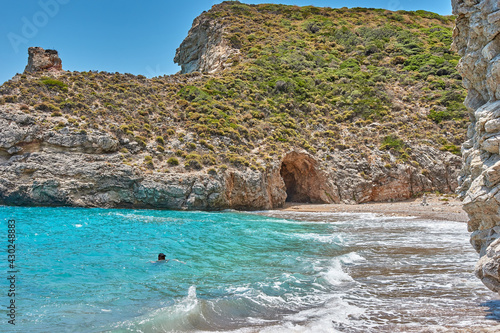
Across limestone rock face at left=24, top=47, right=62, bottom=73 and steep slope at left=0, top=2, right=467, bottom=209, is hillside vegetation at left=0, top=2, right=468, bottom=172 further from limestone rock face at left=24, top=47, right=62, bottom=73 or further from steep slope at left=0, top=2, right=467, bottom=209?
limestone rock face at left=24, top=47, right=62, bottom=73

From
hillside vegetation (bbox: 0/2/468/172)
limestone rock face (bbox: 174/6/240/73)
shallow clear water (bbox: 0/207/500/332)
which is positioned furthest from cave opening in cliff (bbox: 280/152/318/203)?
limestone rock face (bbox: 174/6/240/73)

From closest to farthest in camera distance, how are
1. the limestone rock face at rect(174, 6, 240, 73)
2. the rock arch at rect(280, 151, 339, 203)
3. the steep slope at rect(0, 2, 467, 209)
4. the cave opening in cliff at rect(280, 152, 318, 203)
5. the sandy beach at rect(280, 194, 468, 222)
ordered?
the sandy beach at rect(280, 194, 468, 222)
the steep slope at rect(0, 2, 467, 209)
the rock arch at rect(280, 151, 339, 203)
the cave opening in cliff at rect(280, 152, 318, 203)
the limestone rock face at rect(174, 6, 240, 73)

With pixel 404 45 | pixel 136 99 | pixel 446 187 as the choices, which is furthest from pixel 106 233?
pixel 404 45

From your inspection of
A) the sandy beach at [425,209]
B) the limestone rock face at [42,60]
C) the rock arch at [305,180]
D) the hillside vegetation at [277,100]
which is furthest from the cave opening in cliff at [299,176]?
the limestone rock face at [42,60]

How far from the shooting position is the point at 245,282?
9039 mm

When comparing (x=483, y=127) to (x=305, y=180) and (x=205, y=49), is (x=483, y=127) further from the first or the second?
(x=205, y=49)

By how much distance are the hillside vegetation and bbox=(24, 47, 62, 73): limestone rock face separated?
592 cm

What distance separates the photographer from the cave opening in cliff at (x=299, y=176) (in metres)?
35.7

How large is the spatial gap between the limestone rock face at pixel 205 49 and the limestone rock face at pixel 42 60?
76.5 ft

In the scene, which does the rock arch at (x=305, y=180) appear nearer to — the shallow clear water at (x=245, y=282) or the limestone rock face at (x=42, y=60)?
the shallow clear water at (x=245, y=282)

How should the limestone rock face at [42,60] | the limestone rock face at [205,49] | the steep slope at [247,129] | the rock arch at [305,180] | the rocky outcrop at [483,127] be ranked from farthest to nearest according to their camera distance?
the limestone rock face at [205,49] < the limestone rock face at [42,60] < the rock arch at [305,180] < the steep slope at [247,129] < the rocky outcrop at [483,127]

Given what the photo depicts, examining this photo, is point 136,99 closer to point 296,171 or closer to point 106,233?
point 296,171

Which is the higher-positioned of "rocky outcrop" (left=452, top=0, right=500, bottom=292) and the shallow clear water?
"rocky outcrop" (left=452, top=0, right=500, bottom=292)

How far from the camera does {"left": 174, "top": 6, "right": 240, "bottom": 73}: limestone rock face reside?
56719 mm
